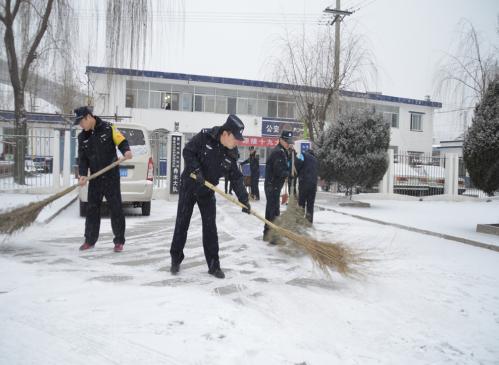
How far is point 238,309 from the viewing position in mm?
3312

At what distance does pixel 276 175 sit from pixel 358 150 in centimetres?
666

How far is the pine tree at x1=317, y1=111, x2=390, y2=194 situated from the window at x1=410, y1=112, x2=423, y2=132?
25496 millimetres

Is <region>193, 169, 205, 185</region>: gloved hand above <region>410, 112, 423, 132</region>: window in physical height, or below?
below

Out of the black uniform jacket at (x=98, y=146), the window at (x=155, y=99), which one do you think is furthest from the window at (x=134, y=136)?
the window at (x=155, y=99)

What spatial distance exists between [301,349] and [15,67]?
12.4m

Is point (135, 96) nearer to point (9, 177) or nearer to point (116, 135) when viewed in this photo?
point (9, 177)

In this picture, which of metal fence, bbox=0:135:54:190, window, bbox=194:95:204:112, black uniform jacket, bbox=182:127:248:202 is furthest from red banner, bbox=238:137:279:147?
black uniform jacket, bbox=182:127:248:202

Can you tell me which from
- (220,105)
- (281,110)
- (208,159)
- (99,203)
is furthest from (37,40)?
(281,110)

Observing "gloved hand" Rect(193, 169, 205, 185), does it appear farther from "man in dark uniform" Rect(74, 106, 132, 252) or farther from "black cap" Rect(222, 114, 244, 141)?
"man in dark uniform" Rect(74, 106, 132, 252)

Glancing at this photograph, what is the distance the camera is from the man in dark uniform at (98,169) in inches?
208

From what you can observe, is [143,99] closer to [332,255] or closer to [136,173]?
[136,173]

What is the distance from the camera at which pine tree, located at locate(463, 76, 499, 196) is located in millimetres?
7680

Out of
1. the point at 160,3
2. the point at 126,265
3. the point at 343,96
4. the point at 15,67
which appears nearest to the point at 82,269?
the point at 126,265

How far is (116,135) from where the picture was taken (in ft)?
17.7
